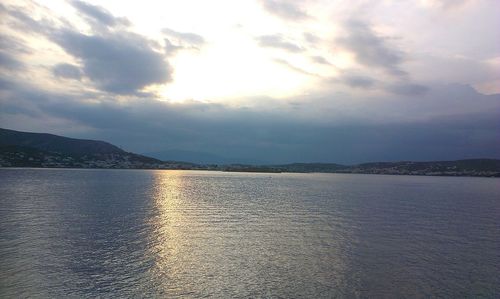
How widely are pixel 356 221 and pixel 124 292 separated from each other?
51203 mm

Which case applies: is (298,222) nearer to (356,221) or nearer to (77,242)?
(356,221)

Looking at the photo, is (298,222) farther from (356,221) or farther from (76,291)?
(76,291)

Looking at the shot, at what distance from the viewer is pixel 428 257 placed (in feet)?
140

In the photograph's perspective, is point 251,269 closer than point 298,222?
Yes

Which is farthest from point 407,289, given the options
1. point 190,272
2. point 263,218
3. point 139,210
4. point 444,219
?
point 139,210

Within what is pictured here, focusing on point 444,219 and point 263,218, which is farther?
point 444,219

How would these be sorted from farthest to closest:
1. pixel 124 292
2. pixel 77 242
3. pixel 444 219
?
pixel 444 219, pixel 77 242, pixel 124 292

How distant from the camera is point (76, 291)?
2872cm

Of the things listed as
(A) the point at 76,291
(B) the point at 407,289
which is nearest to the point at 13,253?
(A) the point at 76,291

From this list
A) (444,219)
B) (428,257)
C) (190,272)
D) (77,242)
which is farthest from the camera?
(444,219)

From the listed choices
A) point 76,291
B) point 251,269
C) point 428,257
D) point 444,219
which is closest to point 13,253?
point 76,291

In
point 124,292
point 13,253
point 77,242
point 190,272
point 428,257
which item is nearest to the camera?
point 124,292

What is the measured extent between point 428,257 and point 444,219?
3861 centimetres

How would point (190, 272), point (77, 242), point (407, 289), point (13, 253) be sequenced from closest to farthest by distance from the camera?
point (407, 289) < point (190, 272) < point (13, 253) < point (77, 242)
